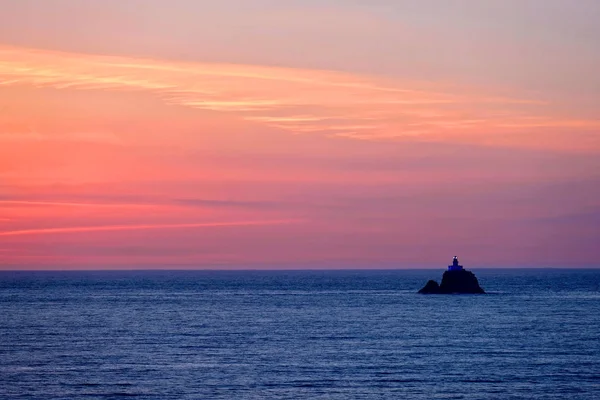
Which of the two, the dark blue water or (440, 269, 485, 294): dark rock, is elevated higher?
(440, 269, 485, 294): dark rock

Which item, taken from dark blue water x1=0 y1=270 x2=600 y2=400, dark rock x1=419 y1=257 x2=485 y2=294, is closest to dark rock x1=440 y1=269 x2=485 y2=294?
dark rock x1=419 y1=257 x2=485 y2=294

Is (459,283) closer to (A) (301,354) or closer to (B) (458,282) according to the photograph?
(B) (458,282)

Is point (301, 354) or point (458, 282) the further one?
point (458, 282)

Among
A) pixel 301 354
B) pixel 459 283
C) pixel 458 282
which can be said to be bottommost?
pixel 301 354

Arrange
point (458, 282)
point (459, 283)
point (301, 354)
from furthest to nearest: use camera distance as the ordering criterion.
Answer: point (458, 282) → point (459, 283) → point (301, 354)

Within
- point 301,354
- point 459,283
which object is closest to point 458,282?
point 459,283

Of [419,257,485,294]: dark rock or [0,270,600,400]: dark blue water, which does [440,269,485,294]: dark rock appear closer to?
[419,257,485,294]: dark rock

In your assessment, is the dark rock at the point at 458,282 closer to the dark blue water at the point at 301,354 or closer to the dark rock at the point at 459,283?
the dark rock at the point at 459,283

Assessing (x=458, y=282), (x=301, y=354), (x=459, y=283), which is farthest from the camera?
(x=458, y=282)

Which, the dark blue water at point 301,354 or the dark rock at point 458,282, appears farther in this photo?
the dark rock at point 458,282

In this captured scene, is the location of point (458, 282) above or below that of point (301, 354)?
above

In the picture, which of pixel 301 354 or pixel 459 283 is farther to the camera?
pixel 459 283

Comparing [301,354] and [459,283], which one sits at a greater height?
[459,283]

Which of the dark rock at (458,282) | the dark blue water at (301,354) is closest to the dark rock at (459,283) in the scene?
the dark rock at (458,282)
